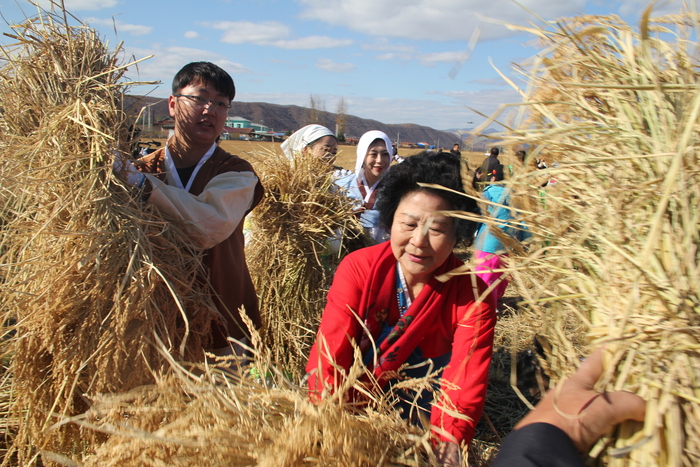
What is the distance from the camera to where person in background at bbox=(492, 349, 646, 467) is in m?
0.75

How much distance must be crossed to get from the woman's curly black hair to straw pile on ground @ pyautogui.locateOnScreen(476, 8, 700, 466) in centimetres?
68

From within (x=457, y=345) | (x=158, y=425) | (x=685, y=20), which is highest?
(x=685, y=20)

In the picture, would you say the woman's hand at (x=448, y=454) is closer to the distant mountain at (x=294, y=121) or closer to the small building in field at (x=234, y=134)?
the small building in field at (x=234, y=134)

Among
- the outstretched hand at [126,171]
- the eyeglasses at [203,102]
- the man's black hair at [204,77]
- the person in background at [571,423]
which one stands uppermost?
the man's black hair at [204,77]

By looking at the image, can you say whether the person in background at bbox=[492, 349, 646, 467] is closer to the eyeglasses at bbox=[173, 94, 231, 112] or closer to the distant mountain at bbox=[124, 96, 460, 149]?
the eyeglasses at bbox=[173, 94, 231, 112]

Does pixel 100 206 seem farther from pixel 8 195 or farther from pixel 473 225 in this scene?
pixel 473 225

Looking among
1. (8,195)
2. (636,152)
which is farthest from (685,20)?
(8,195)

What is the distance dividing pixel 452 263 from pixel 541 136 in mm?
968

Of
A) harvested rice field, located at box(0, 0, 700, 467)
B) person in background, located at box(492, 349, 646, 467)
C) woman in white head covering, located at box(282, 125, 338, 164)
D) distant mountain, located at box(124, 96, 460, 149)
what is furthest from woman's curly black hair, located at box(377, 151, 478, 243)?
distant mountain, located at box(124, 96, 460, 149)

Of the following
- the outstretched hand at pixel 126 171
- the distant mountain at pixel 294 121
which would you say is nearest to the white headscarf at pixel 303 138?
the outstretched hand at pixel 126 171

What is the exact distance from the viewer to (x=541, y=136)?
3.17 ft

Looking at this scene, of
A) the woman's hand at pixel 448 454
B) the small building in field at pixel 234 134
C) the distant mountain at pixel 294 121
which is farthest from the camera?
the distant mountain at pixel 294 121

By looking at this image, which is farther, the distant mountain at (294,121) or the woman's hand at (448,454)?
the distant mountain at (294,121)

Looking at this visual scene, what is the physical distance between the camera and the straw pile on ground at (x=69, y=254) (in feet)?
4.72
